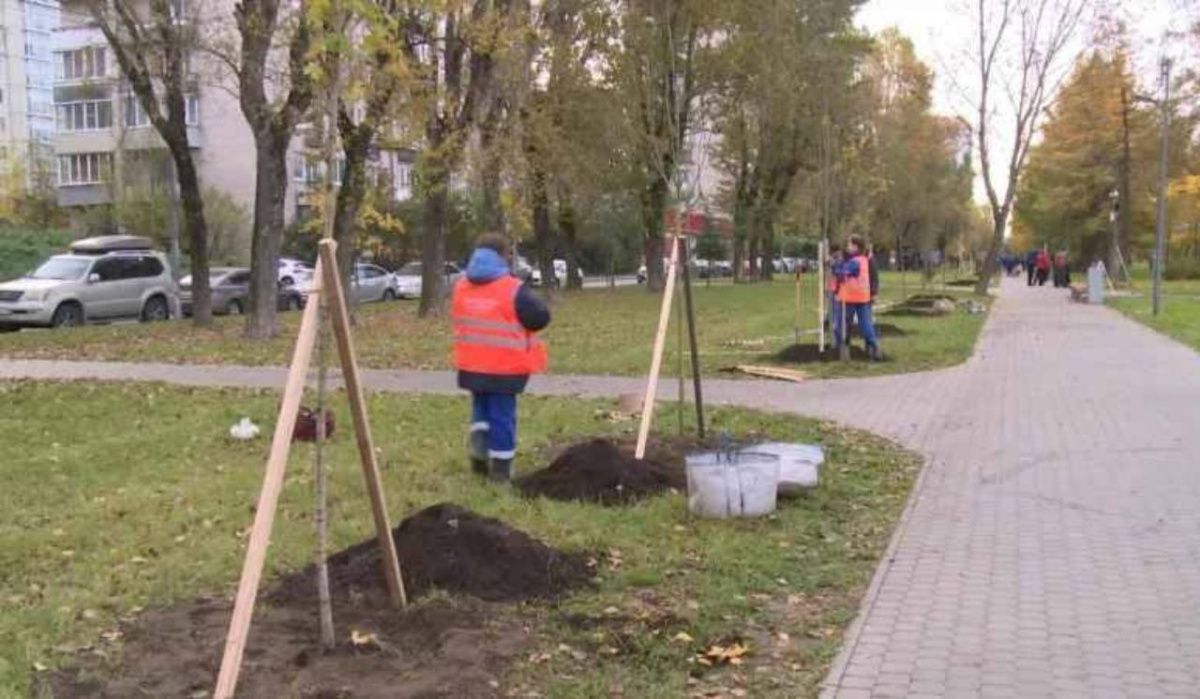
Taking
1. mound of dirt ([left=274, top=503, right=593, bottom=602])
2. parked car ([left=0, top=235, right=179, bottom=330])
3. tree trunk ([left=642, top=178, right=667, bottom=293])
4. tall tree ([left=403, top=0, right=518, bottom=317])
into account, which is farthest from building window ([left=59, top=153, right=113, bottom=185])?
mound of dirt ([left=274, top=503, right=593, bottom=602])

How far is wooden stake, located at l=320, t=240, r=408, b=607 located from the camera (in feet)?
15.5

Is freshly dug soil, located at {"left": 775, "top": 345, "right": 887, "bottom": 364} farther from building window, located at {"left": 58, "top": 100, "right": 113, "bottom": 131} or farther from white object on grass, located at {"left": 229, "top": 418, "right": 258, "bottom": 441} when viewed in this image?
building window, located at {"left": 58, "top": 100, "right": 113, "bottom": 131}

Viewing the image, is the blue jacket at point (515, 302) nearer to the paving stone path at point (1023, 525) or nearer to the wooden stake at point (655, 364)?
the wooden stake at point (655, 364)

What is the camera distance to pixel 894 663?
5.00 m

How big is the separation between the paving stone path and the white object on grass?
12.1 feet

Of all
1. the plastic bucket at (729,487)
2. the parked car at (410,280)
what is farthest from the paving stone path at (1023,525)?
the parked car at (410,280)

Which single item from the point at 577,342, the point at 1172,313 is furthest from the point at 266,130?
the point at 1172,313

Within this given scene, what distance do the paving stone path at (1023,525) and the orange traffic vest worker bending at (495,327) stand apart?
266 cm

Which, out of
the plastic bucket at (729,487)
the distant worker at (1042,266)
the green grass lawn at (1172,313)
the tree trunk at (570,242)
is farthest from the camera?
the distant worker at (1042,266)

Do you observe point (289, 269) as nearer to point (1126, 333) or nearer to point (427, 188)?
point (427, 188)

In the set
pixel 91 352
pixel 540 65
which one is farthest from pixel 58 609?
pixel 540 65

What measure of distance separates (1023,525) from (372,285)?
1539 inches

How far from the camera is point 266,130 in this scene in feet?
69.4

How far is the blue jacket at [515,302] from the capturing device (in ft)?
25.8
